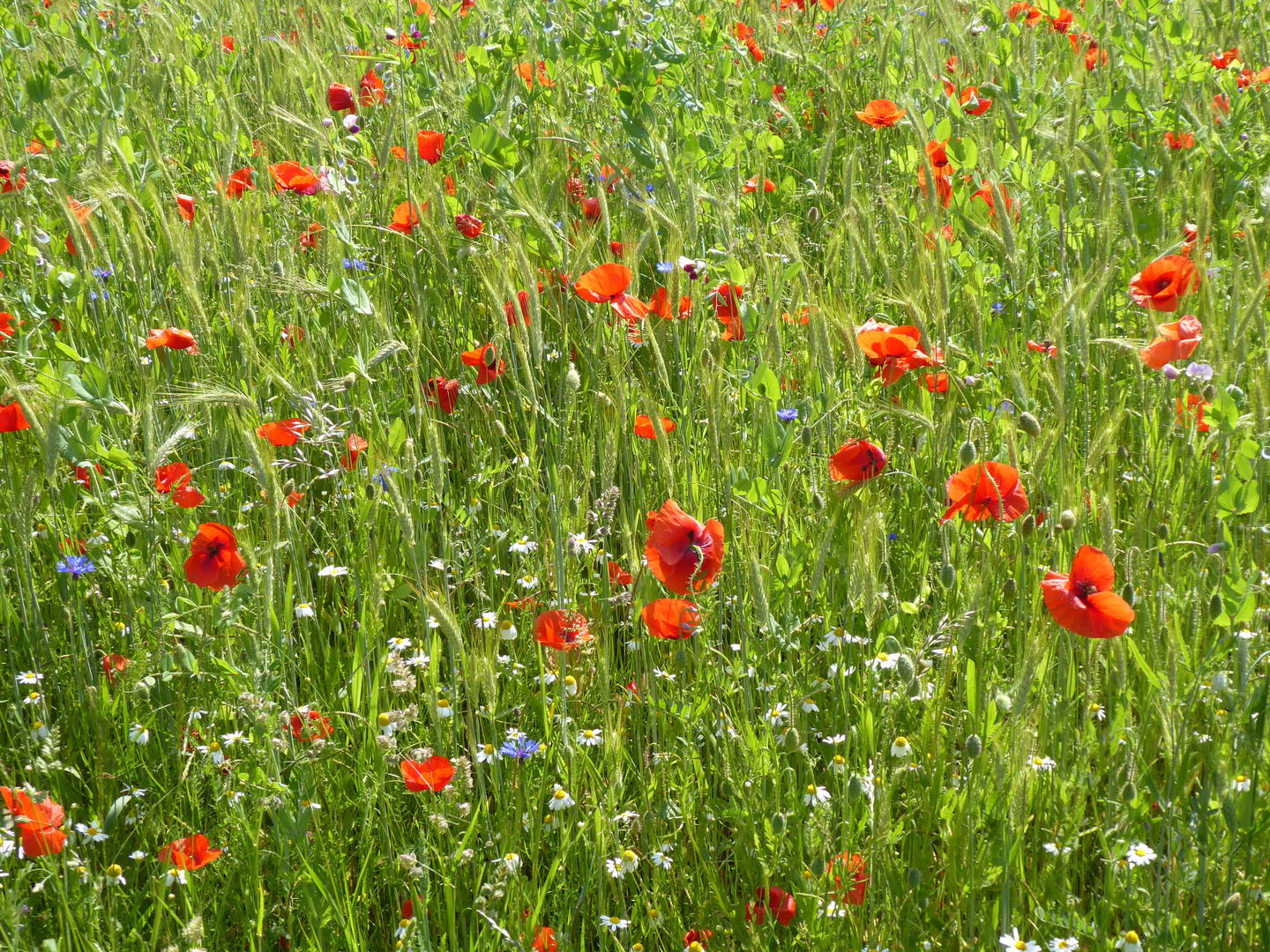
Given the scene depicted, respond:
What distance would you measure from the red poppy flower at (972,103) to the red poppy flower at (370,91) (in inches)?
66.4

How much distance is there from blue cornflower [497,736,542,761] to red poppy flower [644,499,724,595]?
296 mm

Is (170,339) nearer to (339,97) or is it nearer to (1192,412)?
(339,97)

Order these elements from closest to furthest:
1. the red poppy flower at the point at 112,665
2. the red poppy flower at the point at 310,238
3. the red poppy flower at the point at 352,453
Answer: the red poppy flower at the point at 112,665, the red poppy flower at the point at 352,453, the red poppy flower at the point at 310,238

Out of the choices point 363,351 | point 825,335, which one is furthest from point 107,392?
point 825,335

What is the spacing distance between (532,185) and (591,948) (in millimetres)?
1377

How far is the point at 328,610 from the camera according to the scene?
1936mm

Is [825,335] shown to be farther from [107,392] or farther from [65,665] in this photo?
[65,665]

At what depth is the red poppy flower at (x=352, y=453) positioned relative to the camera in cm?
187

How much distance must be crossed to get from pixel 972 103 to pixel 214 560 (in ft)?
8.05

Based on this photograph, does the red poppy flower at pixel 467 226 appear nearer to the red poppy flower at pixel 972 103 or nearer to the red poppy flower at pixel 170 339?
the red poppy flower at pixel 170 339

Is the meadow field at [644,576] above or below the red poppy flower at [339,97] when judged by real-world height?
below

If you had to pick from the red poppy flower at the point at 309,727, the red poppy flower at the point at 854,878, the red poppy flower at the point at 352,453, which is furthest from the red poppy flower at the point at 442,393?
the red poppy flower at the point at 854,878

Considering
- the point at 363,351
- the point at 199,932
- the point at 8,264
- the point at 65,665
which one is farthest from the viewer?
the point at 8,264

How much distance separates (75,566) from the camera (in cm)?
166
